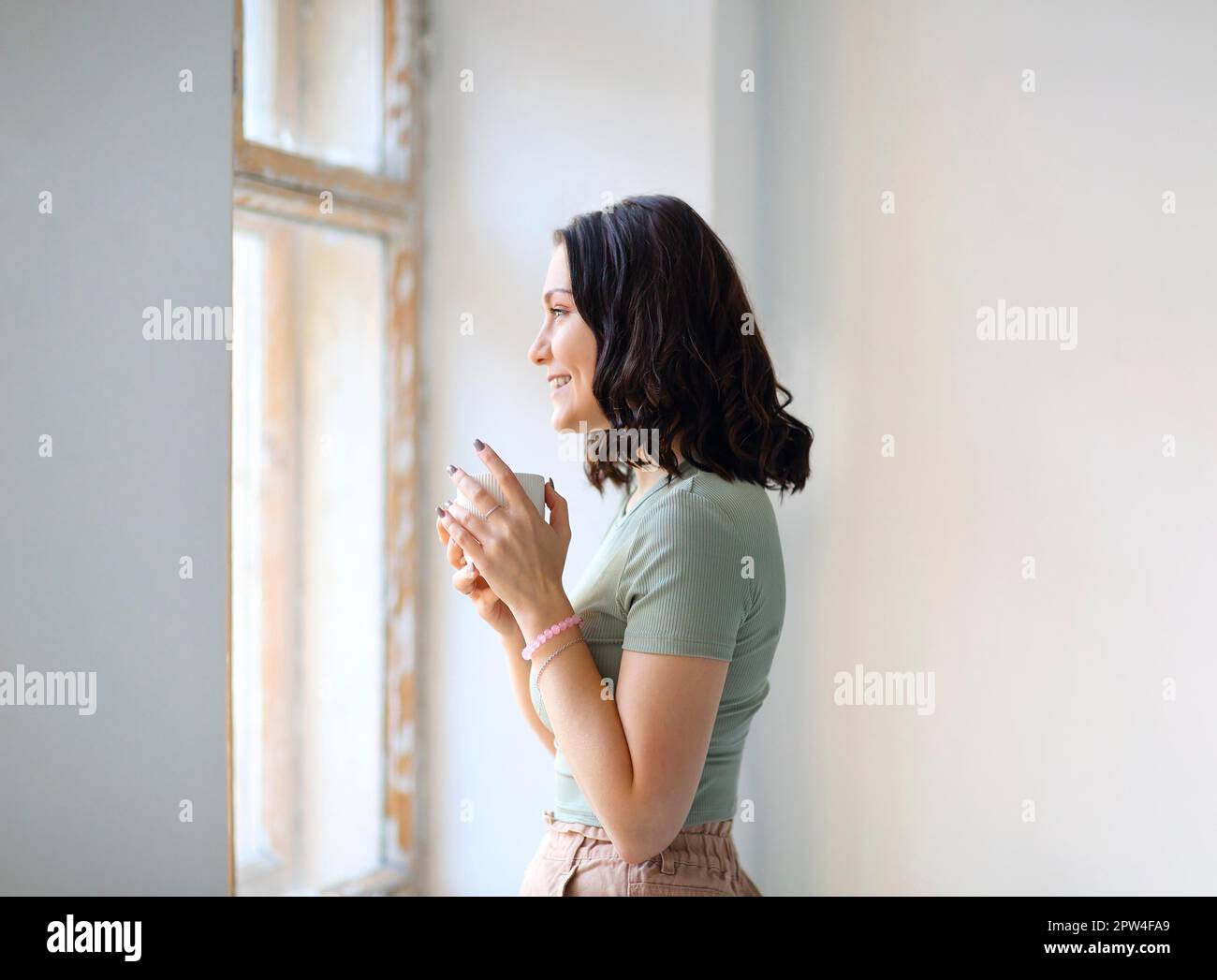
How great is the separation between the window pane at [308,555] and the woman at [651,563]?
0.88m

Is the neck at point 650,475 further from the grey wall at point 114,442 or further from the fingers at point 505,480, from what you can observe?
the grey wall at point 114,442

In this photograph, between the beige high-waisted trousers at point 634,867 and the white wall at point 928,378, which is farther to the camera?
the white wall at point 928,378

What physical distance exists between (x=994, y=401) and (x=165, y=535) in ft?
3.90

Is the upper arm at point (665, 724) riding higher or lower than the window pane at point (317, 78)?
lower

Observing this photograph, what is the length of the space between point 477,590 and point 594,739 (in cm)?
22

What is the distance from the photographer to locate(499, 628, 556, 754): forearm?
987 millimetres

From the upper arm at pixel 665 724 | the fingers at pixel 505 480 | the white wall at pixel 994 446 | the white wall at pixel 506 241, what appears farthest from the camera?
the white wall at pixel 506 241

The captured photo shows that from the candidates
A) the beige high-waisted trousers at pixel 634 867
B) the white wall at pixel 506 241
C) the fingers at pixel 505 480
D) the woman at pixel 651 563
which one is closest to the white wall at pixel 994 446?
the white wall at pixel 506 241

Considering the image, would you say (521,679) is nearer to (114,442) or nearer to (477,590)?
(477,590)

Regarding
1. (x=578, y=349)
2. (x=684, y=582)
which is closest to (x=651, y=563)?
(x=684, y=582)

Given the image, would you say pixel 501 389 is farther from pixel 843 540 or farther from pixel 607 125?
pixel 843 540

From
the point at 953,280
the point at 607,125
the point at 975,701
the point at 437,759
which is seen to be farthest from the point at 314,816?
the point at 953,280

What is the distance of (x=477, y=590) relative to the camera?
3.05 feet

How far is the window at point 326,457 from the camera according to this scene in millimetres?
1637
